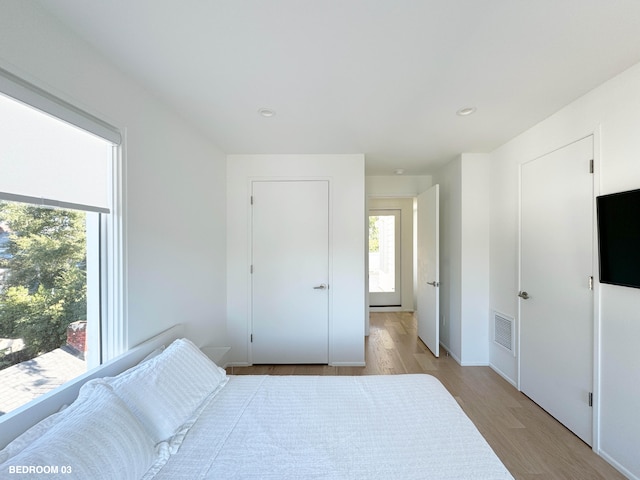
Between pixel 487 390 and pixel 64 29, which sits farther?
pixel 487 390

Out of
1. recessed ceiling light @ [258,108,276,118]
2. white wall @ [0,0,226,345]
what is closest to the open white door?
recessed ceiling light @ [258,108,276,118]

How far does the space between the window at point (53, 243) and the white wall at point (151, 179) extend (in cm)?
8

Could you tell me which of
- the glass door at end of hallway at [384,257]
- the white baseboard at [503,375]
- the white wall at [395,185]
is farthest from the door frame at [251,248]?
the glass door at end of hallway at [384,257]

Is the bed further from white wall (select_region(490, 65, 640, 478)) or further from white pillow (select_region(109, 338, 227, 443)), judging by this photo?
white wall (select_region(490, 65, 640, 478))

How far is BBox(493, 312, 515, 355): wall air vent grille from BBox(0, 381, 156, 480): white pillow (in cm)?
292

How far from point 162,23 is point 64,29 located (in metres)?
0.44

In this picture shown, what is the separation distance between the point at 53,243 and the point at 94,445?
2.90 feet

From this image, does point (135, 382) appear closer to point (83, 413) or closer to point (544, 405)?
point (83, 413)

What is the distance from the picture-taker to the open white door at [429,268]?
3.00 meters

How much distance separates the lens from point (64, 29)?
1.12 m

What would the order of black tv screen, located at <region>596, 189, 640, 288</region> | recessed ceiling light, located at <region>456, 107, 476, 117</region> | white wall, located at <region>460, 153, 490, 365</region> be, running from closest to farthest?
black tv screen, located at <region>596, 189, 640, 288</region>, recessed ceiling light, located at <region>456, 107, 476, 117</region>, white wall, located at <region>460, 153, 490, 365</region>

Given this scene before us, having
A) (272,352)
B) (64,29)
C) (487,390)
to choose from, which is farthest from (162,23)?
(487,390)

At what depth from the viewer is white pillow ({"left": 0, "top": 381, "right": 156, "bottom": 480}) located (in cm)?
73

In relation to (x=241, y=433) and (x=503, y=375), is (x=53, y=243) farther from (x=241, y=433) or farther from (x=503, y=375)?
(x=503, y=375)
